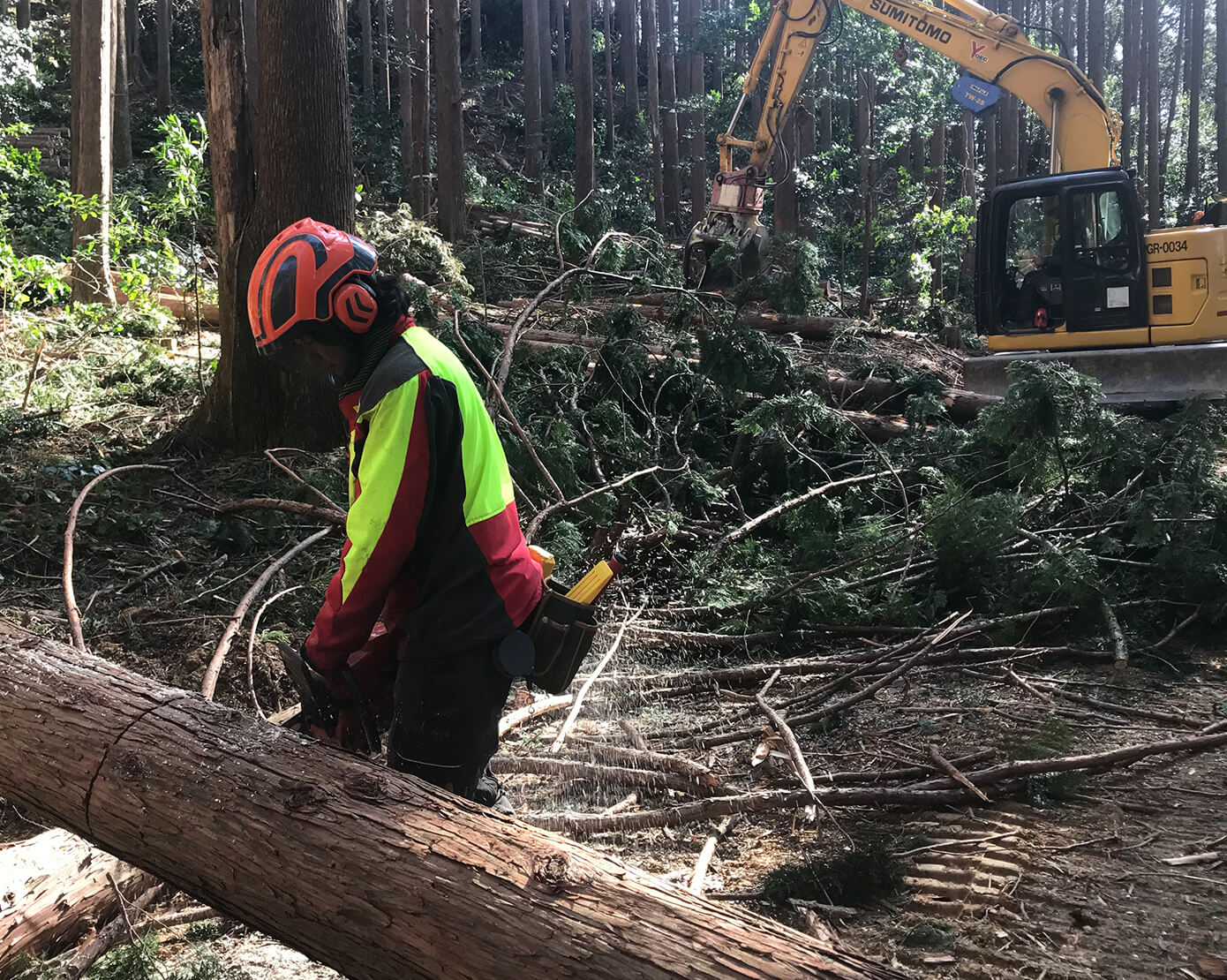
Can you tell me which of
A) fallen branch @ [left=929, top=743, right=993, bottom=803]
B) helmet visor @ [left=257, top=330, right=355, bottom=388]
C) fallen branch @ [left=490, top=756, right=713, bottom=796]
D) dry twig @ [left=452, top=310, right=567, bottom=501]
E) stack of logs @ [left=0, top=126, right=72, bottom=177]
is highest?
stack of logs @ [left=0, top=126, right=72, bottom=177]

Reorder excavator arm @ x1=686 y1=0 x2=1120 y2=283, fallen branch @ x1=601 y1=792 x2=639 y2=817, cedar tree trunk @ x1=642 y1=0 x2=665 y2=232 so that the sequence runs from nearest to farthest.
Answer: fallen branch @ x1=601 y1=792 x2=639 y2=817
excavator arm @ x1=686 y1=0 x2=1120 y2=283
cedar tree trunk @ x1=642 y1=0 x2=665 y2=232

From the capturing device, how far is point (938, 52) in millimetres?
10359

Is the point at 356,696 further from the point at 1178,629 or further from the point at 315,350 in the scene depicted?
the point at 1178,629

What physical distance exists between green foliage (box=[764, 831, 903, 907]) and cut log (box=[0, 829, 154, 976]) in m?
1.98

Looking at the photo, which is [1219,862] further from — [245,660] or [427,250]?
[427,250]

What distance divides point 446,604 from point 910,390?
6.71 m

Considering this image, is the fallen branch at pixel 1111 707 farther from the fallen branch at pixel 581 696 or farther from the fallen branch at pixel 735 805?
the fallen branch at pixel 581 696

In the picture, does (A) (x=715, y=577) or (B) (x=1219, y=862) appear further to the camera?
(A) (x=715, y=577)

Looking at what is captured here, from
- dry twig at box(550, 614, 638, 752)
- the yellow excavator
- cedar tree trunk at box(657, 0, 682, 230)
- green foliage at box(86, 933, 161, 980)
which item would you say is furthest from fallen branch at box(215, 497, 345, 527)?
cedar tree trunk at box(657, 0, 682, 230)

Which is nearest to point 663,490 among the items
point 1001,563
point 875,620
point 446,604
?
point 875,620

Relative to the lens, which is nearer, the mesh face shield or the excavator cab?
the mesh face shield

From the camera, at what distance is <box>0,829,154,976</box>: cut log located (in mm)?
2711

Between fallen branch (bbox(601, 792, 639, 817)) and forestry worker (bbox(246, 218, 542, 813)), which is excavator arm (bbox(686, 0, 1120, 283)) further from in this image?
forestry worker (bbox(246, 218, 542, 813))

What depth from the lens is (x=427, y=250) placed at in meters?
7.65
